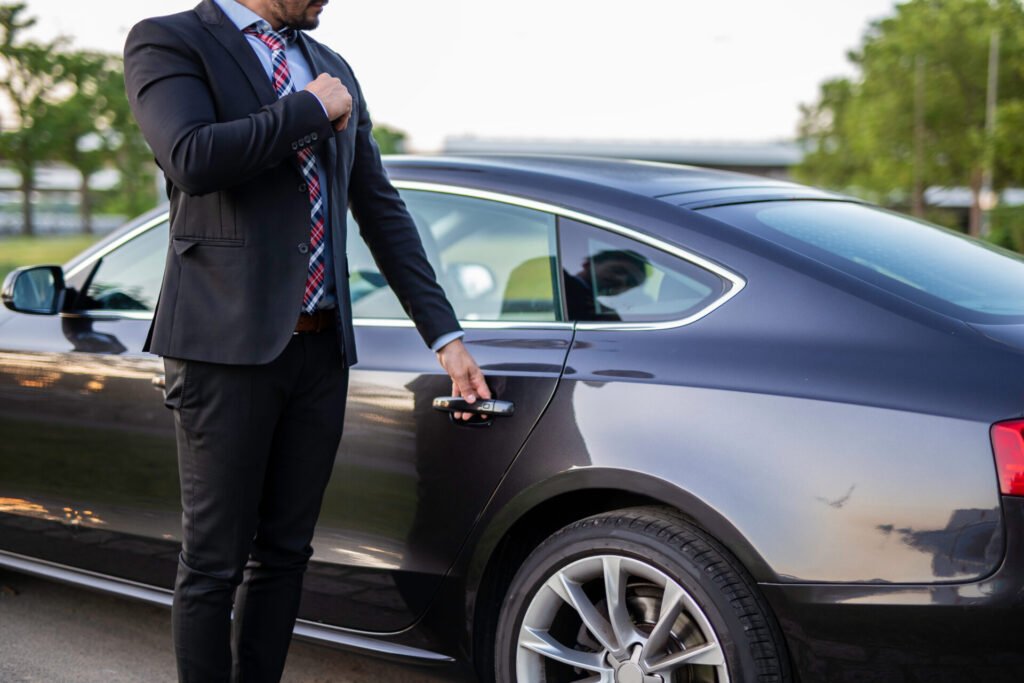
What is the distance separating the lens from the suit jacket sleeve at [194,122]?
2.22 m

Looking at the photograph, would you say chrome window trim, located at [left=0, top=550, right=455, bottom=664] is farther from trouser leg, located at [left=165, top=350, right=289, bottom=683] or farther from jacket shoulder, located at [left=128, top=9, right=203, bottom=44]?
jacket shoulder, located at [left=128, top=9, right=203, bottom=44]

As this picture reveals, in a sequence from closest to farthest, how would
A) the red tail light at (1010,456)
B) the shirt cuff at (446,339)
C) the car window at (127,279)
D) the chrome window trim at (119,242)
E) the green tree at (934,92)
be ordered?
1. the red tail light at (1010,456)
2. the shirt cuff at (446,339)
3. the chrome window trim at (119,242)
4. the car window at (127,279)
5. the green tree at (934,92)

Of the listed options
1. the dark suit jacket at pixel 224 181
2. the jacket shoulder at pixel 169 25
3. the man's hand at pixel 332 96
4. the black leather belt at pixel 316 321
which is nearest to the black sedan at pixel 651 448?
the black leather belt at pixel 316 321

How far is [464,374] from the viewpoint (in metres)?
2.62

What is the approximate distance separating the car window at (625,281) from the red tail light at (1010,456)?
0.66m

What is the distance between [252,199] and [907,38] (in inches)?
1607

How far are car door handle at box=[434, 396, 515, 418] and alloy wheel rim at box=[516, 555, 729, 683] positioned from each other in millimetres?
370

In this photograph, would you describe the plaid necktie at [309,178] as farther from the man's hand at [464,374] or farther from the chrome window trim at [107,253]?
the chrome window trim at [107,253]

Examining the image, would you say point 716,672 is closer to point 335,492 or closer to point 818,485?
point 818,485

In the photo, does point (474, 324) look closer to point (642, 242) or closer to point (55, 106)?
point (642, 242)

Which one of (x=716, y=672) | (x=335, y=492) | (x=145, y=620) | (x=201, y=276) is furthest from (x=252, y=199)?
(x=145, y=620)

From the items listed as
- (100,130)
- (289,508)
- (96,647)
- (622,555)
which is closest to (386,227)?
(289,508)

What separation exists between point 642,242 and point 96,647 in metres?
2.25

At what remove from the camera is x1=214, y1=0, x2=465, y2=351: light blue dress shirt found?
2.43m
